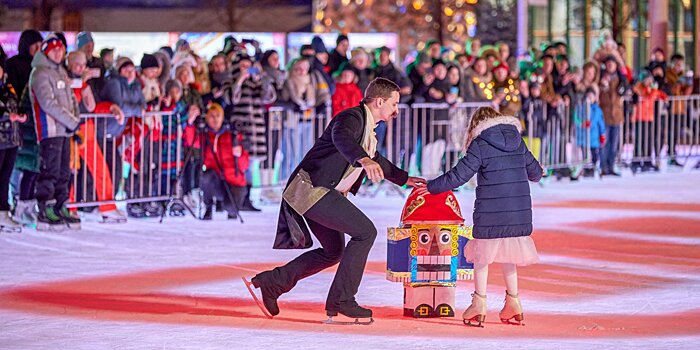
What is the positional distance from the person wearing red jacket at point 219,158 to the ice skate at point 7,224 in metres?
2.23

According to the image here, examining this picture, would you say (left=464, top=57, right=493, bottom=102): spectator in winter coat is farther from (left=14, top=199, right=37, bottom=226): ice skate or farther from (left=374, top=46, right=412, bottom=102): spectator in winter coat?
(left=14, top=199, right=37, bottom=226): ice skate

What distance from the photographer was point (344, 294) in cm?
931

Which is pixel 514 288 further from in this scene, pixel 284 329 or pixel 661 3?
pixel 661 3

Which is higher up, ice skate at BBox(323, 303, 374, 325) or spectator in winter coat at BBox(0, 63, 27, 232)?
spectator in winter coat at BBox(0, 63, 27, 232)

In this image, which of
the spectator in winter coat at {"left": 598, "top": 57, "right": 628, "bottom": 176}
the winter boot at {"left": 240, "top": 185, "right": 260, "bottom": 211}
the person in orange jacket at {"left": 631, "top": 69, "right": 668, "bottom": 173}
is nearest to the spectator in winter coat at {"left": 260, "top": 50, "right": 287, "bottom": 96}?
the winter boot at {"left": 240, "top": 185, "right": 260, "bottom": 211}

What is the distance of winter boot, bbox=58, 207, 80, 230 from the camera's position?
1495cm

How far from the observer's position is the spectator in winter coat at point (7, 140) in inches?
559

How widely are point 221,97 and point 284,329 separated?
802 cm

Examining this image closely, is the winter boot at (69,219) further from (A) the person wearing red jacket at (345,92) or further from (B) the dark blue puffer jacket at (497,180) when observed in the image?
(B) the dark blue puffer jacket at (497,180)

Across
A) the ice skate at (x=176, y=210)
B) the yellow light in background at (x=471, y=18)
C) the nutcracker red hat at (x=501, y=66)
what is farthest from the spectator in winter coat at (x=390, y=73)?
the yellow light in background at (x=471, y=18)

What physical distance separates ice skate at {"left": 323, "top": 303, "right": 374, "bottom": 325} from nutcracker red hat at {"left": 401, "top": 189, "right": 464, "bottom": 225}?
2.10ft

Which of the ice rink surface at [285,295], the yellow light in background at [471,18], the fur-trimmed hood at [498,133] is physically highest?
the yellow light in background at [471,18]

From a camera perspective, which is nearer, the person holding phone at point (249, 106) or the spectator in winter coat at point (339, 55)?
the person holding phone at point (249, 106)

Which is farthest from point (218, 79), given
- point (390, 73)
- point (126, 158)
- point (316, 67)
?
point (390, 73)
